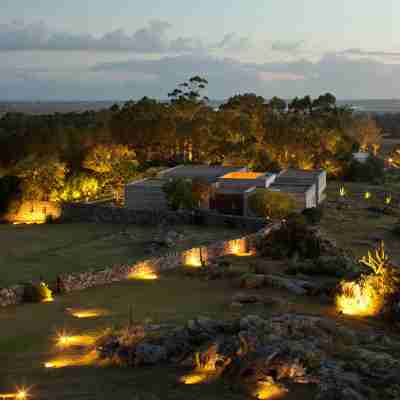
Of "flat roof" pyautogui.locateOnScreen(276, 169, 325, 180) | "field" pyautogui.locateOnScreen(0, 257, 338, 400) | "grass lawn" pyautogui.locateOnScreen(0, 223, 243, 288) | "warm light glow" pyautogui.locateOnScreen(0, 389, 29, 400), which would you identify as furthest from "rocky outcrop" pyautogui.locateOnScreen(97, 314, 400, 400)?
"flat roof" pyautogui.locateOnScreen(276, 169, 325, 180)

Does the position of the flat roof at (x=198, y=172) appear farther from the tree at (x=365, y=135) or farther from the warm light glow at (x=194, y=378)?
the tree at (x=365, y=135)

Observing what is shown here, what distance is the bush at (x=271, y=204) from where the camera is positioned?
124 feet

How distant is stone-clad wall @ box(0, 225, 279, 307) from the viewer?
71.8 feet

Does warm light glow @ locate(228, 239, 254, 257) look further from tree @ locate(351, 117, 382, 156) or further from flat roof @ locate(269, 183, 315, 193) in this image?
tree @ locate(351, 117, 382, 156)

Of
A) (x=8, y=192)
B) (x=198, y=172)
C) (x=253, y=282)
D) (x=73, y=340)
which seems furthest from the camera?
(x=198, y=172)

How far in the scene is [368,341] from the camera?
1527 cm

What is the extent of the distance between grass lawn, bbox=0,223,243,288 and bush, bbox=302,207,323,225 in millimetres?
5100

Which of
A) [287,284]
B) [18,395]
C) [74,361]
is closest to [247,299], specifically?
[287,284]

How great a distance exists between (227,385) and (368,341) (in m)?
4.54

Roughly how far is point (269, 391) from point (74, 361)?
5400 millimetres

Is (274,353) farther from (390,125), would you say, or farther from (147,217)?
(390,125)

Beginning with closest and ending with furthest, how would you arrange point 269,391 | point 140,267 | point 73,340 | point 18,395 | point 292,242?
point 269,391
point 18,395
point 73,340
point 140,267
point 292,242

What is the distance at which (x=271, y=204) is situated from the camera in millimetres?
37781

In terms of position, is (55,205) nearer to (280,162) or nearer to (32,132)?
(32,132)
